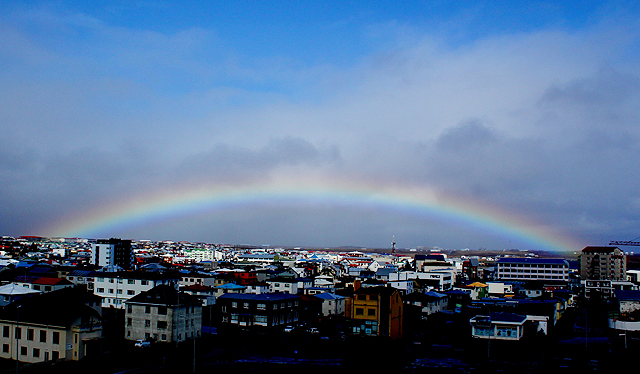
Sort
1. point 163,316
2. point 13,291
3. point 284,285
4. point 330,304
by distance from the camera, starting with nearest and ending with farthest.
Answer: point 163,316
point 13,291
point 330,304
point 284,285

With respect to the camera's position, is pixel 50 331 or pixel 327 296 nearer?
pixel 50 331

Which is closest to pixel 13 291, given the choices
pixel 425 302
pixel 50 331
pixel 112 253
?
pixel 50 331

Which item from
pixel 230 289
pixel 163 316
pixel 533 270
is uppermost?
pixel 163 316

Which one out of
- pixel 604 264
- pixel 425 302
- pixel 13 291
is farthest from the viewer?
pixel 604 264

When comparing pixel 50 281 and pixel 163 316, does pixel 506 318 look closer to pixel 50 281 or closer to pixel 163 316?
pixel 163 316

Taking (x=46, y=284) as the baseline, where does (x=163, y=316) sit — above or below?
above

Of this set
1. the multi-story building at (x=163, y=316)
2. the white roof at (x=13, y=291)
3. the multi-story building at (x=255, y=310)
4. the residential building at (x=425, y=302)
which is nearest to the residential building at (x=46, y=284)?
the white roof at (x=13, y=291)

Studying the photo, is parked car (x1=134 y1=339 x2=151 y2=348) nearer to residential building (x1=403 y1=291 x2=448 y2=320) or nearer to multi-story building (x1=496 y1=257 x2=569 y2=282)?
residential building (x1=403 y1=291 x2=448 y2=320)

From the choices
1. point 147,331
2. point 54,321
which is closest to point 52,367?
point 54,321
